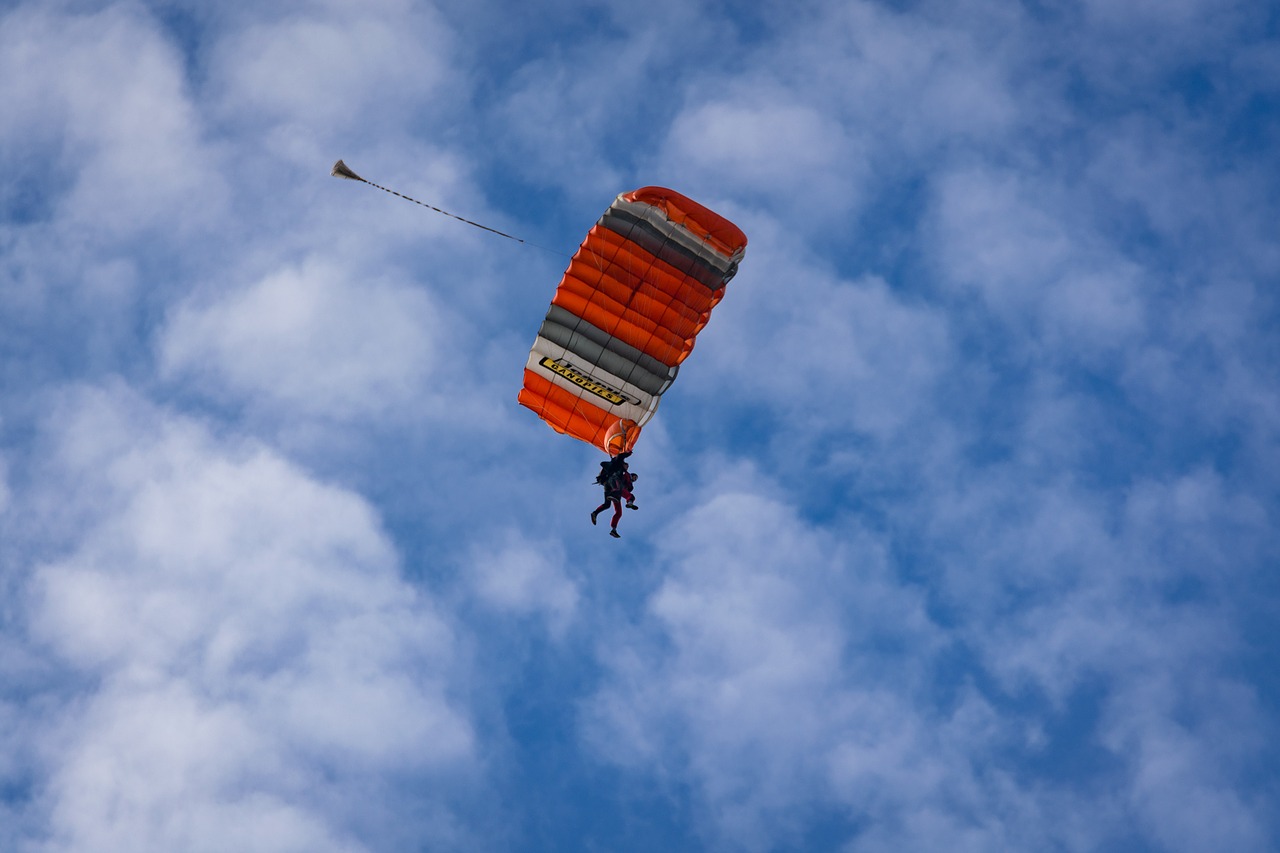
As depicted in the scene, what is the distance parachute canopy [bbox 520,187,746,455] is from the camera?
24.2 meters

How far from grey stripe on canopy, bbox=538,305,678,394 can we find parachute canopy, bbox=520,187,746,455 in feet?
0.06

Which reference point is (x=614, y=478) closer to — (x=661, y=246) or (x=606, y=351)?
(x=606, y=351)

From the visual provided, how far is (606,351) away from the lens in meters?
25.2

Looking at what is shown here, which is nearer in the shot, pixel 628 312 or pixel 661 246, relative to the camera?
pixel 661 246

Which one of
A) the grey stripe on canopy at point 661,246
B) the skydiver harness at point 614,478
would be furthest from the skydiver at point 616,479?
the grey stripe on canopy at point 661,246

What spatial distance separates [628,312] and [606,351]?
88cm

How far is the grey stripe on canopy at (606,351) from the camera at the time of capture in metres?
25.0

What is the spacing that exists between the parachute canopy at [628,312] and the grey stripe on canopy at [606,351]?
19mm

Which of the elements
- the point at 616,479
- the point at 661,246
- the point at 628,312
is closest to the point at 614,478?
the point at 616,479

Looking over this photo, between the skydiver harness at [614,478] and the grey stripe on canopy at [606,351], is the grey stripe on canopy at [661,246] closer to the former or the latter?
the grey stripe on canopy at [606,351]

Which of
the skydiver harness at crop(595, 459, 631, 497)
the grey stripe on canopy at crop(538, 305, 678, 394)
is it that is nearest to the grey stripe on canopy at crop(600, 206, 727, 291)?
the grey stripe on canopy at crop(538, 305, 678, 394)

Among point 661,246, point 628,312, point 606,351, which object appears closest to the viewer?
point 661,246

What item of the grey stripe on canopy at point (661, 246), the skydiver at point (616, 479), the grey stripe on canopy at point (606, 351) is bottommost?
the skydiver at point (616, 479)

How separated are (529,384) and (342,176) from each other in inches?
217
